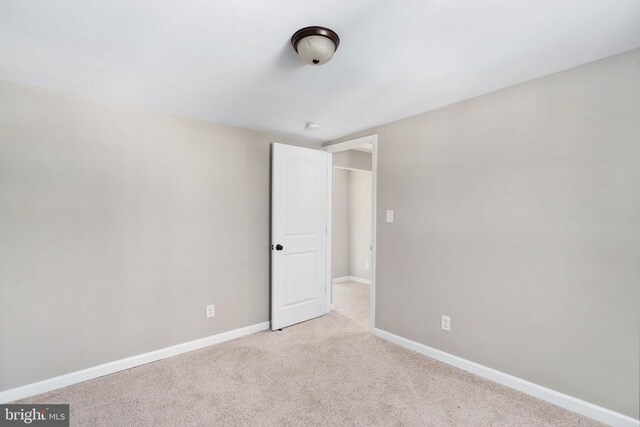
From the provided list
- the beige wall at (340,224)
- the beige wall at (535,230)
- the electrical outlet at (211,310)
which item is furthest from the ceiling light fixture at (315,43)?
the beige wall at (340,224)

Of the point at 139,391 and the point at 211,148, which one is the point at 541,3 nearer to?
the point at 211,148

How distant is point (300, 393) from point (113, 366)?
1554 millimetres

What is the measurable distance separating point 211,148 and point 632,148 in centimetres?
318

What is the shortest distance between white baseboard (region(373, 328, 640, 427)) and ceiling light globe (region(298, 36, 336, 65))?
2518 mm

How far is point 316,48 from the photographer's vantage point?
1557 millimetres

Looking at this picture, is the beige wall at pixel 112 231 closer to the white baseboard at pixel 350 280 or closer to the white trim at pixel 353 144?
the white trim at pixel 353 144

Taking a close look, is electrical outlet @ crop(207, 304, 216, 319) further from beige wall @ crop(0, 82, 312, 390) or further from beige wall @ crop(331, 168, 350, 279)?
beige wall @ crop(331, 168, 350, 279)

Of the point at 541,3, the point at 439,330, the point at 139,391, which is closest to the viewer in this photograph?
the point at 541,3

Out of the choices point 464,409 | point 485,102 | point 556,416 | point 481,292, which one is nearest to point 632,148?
point 485,102

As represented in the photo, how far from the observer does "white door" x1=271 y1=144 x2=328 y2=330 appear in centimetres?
335

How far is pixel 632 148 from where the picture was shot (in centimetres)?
176

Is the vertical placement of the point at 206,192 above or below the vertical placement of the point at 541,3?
below

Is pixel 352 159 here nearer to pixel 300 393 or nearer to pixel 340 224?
pixel 340 224

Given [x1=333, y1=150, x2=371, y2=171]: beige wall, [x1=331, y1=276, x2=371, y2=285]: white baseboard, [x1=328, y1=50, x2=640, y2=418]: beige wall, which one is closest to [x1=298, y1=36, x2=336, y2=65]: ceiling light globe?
[x1=328, y1=50, x2=640, y2=418]: beige wall
